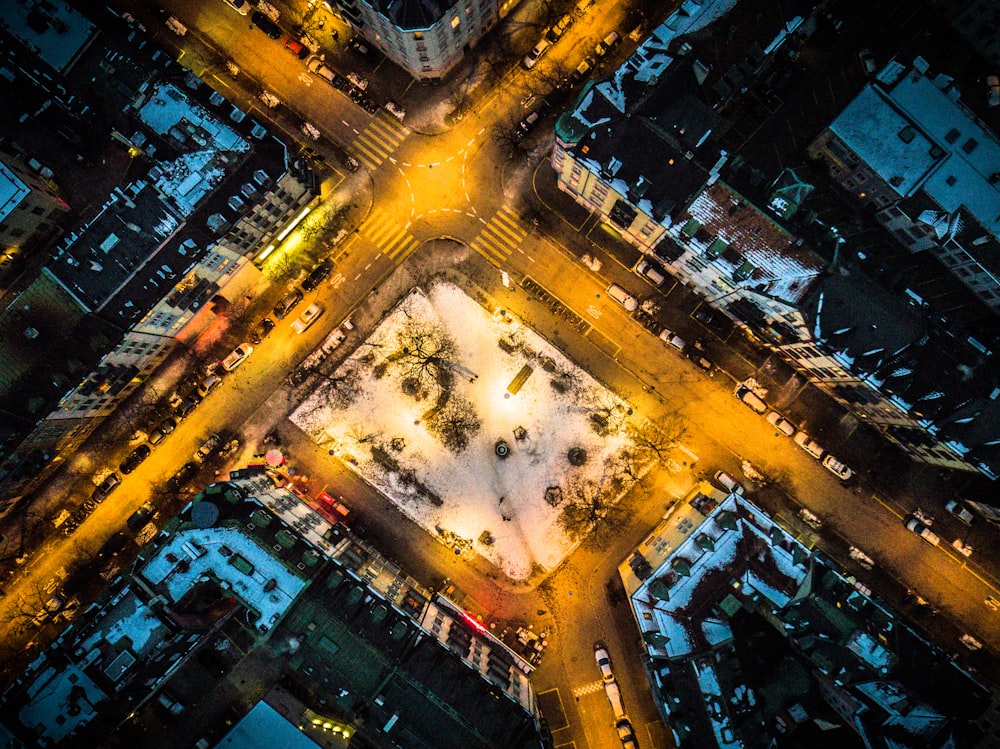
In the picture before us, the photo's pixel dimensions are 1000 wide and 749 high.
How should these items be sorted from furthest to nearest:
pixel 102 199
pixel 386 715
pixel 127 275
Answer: pixel 102 199, pixel 127 275, pixel 386 715

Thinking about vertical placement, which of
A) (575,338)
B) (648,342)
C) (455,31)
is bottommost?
(575,338)

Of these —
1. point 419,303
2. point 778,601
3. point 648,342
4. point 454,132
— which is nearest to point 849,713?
point 778,601

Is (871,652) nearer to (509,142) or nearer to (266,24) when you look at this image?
(509,142)

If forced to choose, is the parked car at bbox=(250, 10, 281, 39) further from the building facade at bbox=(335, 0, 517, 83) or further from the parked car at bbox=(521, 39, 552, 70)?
the parked car at bbox=(521, 39, 552, 70)

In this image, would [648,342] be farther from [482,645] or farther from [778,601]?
[482,645]

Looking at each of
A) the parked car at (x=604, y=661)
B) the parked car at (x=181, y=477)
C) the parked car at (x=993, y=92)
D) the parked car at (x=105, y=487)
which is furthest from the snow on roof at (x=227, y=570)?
the parked car at (x=993, y=92)

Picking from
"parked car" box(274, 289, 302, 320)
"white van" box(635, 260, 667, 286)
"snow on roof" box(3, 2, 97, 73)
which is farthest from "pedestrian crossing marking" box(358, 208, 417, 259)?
"snow on roof" box(3, 2, 97, 73)

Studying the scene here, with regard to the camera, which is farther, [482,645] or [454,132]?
[454,132]

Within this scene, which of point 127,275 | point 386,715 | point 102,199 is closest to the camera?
point 386,715
